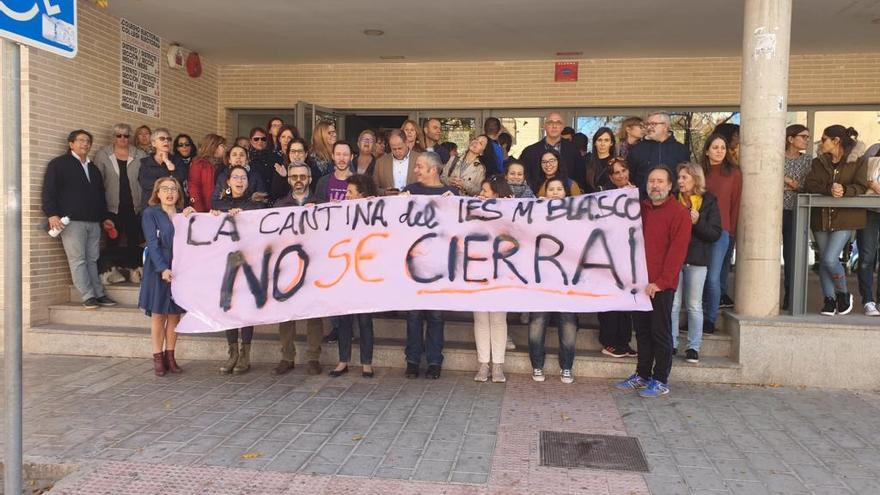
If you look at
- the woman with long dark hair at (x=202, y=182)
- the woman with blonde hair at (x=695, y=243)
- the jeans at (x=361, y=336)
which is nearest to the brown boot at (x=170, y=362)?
the jeans at (x=361, y=336)

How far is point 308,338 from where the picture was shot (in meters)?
6.30

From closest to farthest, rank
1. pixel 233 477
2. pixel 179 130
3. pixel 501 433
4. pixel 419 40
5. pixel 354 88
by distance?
pixel 233 477 → pixel 501 433 → pixel 419 40 → pixel 179 130 → pixel 354 88


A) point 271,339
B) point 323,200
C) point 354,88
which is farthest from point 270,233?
point 354,88

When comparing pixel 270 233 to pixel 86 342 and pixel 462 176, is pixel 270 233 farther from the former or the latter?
pixel 86 342

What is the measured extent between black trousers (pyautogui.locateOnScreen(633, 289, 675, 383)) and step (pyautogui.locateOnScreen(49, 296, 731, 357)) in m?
0.76

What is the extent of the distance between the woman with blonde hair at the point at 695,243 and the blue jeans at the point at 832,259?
53.3 inches

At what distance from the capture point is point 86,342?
702 centimetres

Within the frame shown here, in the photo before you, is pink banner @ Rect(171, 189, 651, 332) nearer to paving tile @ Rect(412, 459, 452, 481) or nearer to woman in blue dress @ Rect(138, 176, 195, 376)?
woman in blue dress @ Rect(138, 176, 195, 376)

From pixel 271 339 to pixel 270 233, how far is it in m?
1.37

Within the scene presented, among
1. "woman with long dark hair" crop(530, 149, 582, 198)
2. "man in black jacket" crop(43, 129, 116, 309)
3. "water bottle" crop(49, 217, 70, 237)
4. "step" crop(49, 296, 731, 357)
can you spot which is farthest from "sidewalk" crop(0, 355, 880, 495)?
"woman with long dark hair" crop(530, 149, 582, 198)

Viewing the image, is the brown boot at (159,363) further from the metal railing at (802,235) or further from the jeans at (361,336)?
the metal railing at (802,235)

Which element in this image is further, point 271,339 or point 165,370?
point 271,339

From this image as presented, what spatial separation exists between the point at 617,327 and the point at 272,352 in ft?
11.5

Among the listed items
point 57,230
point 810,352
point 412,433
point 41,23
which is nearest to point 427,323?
point 412,433
